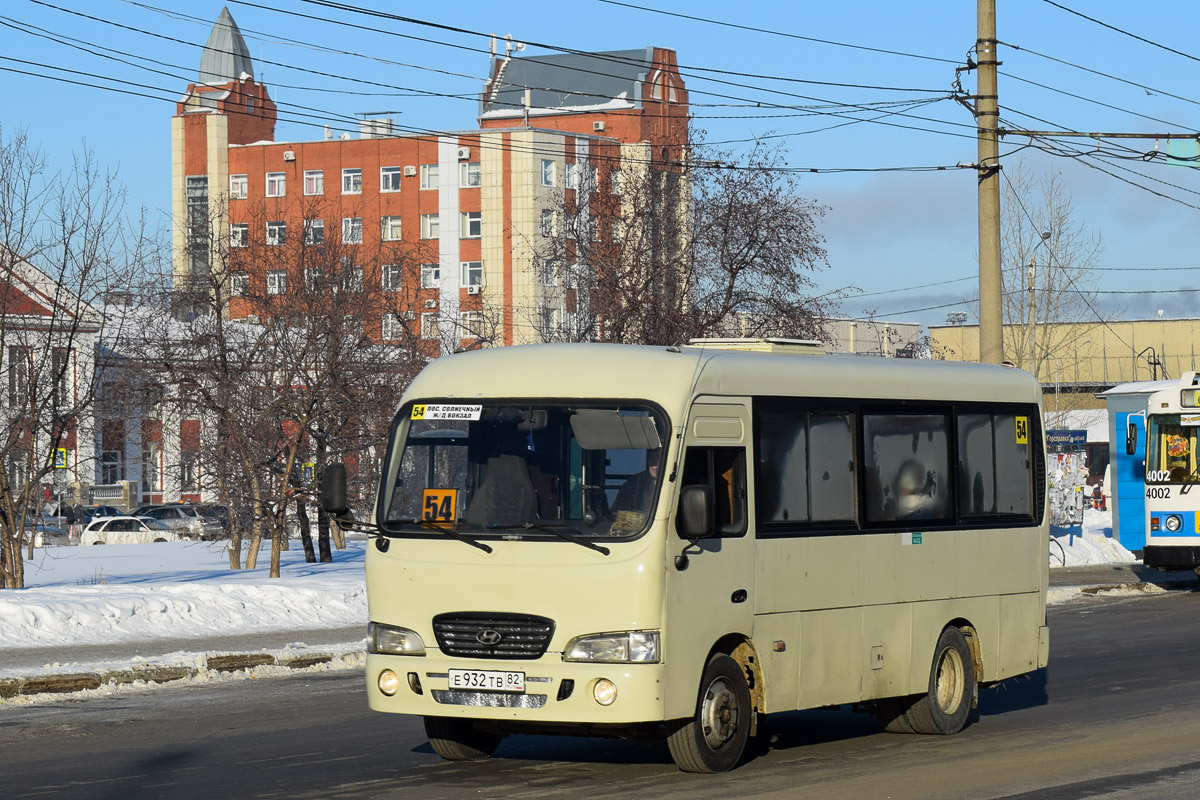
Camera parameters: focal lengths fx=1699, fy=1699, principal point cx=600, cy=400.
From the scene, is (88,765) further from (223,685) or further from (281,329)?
(281,329)

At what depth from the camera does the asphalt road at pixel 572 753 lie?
9.86 m

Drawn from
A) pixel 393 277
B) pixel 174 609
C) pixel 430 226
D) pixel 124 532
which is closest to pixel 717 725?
pixel 174 609

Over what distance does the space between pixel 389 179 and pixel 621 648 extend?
92511mm

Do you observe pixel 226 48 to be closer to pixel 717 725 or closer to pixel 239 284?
pixel 239 284

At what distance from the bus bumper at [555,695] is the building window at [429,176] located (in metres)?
90.3

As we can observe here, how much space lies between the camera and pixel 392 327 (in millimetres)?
38875

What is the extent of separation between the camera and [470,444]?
10.5 meters

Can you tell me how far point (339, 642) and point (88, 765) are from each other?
29.3 ft

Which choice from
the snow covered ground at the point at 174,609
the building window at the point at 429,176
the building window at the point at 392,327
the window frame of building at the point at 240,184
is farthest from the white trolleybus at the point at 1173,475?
the window frame of building at the point at 240,184

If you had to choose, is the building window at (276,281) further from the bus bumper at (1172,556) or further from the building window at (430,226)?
the building window at (430,226)

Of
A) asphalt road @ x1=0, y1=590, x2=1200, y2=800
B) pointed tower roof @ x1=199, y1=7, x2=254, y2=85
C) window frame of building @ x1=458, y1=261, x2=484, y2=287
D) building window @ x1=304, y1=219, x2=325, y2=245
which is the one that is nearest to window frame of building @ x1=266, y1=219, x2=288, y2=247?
building window @ x1=304, y1=219, x2=325, y2=245

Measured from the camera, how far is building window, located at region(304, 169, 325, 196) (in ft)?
336

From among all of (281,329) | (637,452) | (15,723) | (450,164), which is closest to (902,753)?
(637,452)

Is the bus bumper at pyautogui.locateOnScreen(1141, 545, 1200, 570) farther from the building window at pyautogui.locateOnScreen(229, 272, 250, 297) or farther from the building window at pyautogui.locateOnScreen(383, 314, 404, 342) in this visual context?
the building window at pyautogui.locateOnScreen(229, 272, 250, 297)
